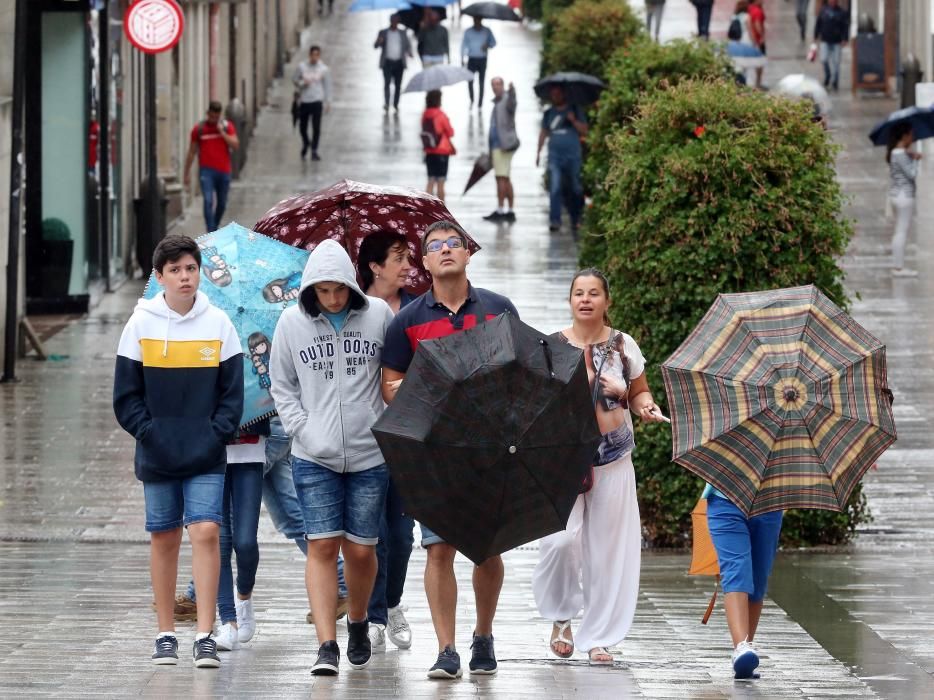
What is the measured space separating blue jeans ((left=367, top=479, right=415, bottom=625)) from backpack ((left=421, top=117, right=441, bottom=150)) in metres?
16.8

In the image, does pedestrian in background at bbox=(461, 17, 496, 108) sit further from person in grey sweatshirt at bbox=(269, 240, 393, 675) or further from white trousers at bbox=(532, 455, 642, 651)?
person in grey sweatshirt at bbox=(269, 240, 393, 675)

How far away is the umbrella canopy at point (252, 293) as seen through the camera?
7.56m

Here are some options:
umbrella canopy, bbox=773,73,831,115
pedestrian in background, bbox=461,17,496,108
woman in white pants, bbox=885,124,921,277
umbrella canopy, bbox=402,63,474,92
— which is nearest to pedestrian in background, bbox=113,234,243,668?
woman in white pants, bbox=885,124,921,277

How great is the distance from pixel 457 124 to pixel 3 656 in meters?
25.6

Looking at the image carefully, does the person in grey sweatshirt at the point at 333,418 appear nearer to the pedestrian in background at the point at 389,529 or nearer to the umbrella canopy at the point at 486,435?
the umbrella canopy at the point at 486,435

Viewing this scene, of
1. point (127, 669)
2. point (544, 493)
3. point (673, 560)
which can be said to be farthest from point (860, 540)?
point (127, 669)

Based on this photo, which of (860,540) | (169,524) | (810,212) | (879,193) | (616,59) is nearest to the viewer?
(169,524)

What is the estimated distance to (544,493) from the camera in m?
6.75

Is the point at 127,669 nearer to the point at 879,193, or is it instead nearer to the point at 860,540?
the point at 860,540

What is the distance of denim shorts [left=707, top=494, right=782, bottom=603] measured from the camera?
24.2 ft

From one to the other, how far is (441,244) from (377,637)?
5.36ft

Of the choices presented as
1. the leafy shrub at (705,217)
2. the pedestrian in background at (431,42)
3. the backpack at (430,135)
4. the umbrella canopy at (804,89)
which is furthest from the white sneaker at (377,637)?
the pedestrian in background at (431,42)

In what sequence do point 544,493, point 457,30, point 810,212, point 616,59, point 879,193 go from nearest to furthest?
point 544,493 < point 810,212 < point 616,59 < point 879,193 < point 457,30

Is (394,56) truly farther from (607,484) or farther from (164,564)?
(164,564)
